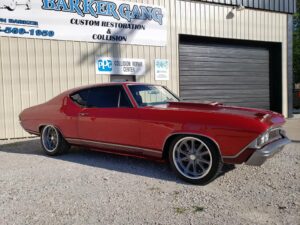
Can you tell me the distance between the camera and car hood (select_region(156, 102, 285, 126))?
4.26 metres

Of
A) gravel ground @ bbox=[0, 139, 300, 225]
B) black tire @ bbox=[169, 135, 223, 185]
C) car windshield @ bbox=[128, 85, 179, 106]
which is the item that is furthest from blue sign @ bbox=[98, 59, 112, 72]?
black tire @ bbox=[169, 135, 223, 185]

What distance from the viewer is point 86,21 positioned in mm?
9234

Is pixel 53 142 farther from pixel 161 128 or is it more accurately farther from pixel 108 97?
pixel 161 128

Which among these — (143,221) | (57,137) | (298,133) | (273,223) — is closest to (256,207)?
(273,223)

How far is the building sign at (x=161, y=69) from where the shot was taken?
10586mm

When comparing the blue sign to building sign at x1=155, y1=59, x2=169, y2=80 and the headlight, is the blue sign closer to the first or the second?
building sign at x1=155, y1=59, x2=169, y2=80

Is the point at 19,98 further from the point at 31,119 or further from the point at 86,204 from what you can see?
the point at 86,204

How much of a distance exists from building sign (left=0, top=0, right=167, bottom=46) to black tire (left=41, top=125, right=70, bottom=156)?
10.9 feet

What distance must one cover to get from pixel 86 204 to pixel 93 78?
20.2ft

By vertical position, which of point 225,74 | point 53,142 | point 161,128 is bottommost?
point 53,142

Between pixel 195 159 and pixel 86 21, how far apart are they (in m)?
6.25

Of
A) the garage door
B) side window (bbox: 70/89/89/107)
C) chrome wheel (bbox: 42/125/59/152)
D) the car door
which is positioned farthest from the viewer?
the garage door

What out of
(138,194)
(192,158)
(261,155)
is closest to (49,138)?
(138,194)

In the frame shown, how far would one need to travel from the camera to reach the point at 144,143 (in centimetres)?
479
